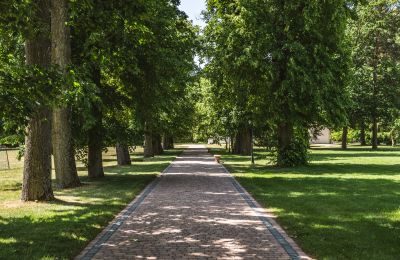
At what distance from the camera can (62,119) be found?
15797 millimetres

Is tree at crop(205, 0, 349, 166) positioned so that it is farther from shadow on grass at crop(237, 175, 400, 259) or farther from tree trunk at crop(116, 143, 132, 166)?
tree trunk at crop(116, 143, 132, 166)

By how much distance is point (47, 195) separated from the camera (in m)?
13.2

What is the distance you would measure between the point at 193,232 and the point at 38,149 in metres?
5.97

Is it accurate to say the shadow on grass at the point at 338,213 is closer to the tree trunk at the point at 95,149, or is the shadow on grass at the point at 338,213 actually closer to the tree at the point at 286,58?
the tree trunk at the point at 95,149

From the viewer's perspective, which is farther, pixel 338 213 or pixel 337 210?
pixel 337 210

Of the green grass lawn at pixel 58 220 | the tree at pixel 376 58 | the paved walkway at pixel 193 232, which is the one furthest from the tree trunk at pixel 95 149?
the tree at pixel 376 58

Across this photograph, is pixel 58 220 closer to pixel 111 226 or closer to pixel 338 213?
pixel 111 226

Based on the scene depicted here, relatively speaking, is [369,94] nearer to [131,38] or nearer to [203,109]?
[203,109]

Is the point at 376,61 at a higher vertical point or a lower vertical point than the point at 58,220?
higher

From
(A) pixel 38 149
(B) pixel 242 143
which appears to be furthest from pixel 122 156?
(B) pixel 242 143

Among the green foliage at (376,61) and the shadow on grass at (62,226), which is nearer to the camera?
the shadow on grass at (62,226)

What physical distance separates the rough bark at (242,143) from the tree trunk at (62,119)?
88.9ft

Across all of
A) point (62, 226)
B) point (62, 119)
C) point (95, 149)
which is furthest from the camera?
point (95, 149)

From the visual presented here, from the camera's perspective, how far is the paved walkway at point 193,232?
24.3 ft
